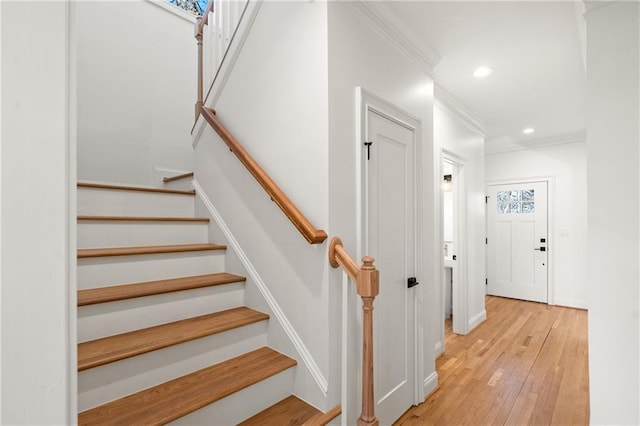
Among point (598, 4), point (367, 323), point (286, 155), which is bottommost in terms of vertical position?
point (367, 323)

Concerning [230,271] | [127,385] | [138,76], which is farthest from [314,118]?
[138,76]

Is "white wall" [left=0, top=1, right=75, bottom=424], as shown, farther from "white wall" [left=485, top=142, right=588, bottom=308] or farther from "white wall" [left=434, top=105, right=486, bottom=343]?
"white wall" [left=485, top=142, right=588, bottom=308]

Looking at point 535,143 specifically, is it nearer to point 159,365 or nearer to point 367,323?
point 367,323

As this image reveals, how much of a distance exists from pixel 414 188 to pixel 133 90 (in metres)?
3.10

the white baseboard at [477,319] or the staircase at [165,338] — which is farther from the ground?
the staircase at [165,338]

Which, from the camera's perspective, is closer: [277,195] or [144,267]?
[277,195]

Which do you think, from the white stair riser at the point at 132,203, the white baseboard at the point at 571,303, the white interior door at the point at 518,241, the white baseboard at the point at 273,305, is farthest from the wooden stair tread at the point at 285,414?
the white baseboard at the point at 571,303

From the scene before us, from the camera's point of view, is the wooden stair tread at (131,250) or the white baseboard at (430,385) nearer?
the wooden stair tread at (131,250)

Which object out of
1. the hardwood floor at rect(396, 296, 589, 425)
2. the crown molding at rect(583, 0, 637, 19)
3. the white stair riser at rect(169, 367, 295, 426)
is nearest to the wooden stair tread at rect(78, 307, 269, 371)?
the white stair riser at rect(169, 367, 295, 426)

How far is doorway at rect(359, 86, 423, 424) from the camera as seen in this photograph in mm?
1889

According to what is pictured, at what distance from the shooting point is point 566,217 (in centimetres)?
493

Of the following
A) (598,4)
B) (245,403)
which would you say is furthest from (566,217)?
(245,403)

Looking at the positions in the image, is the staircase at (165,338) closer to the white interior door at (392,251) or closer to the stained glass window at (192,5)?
the white interior door at (392,251)

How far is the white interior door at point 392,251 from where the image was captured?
75.2 inches
